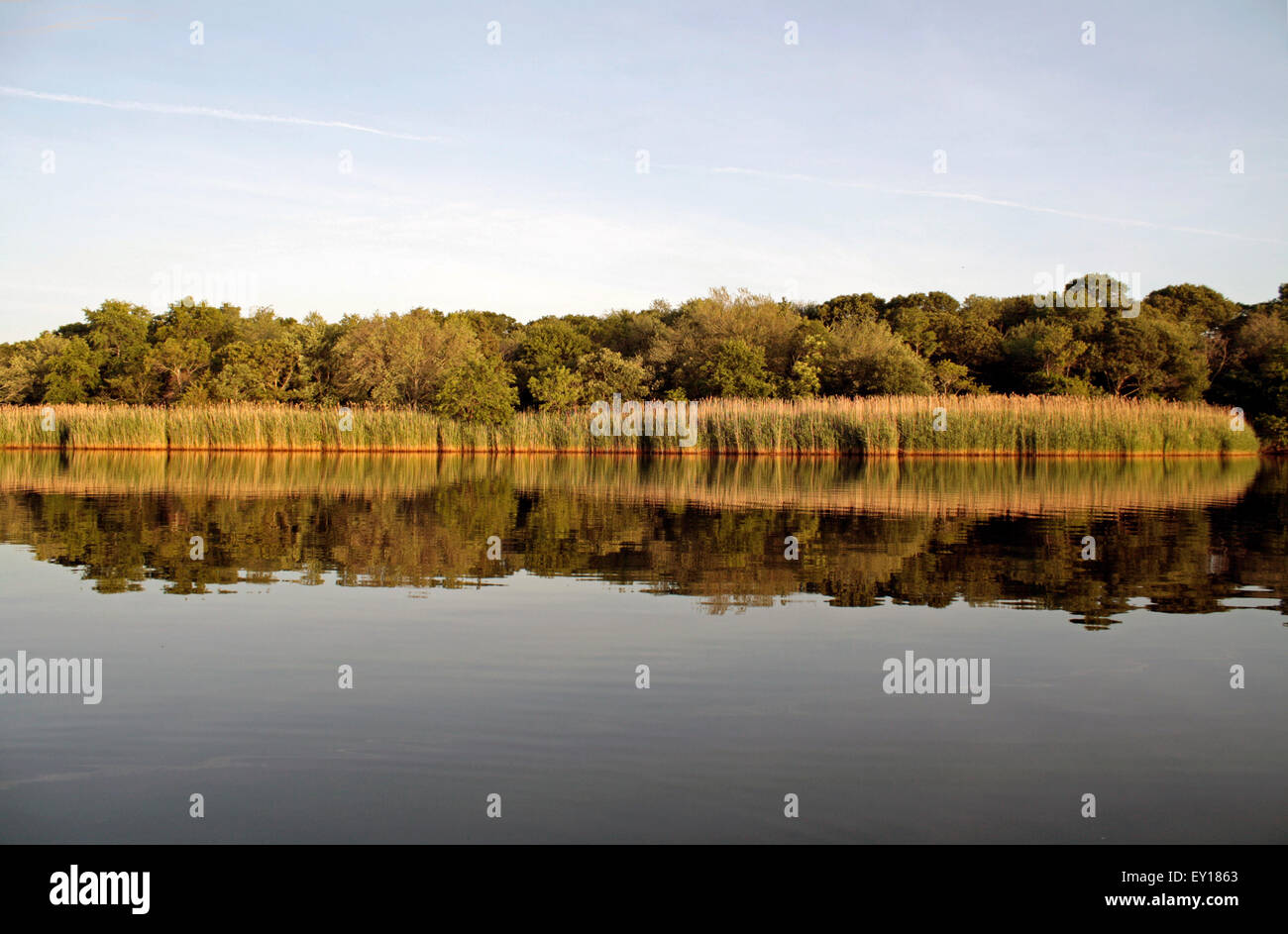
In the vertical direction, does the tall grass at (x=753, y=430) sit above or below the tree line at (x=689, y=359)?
below

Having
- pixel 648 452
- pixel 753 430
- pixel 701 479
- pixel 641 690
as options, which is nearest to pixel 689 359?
pixel 648 452

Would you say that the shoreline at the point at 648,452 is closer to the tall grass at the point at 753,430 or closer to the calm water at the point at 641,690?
the tall grass at the point at 753,430

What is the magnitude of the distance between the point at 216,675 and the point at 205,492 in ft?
47.9

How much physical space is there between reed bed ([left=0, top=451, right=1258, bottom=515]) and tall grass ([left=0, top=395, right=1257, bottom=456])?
1641 millimetres

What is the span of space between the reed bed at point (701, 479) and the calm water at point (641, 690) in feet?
15.6

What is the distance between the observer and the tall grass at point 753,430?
119ft

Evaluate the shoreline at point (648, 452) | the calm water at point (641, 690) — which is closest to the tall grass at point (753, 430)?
the shoreline at point (648, 452)

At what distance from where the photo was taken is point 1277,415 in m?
44.9

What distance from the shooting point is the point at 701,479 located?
25.0 metres

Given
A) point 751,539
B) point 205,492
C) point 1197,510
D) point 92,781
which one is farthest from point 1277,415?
point 92,781

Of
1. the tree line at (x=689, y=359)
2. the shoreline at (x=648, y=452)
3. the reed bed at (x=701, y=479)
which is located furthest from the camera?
the tree line at (x=689, y=359)

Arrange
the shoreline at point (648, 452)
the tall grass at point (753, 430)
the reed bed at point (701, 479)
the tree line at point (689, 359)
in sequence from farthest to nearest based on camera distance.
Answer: the tree line at point (689, 359) → the shoreline at point (648, 452) → the tall grass at point (753, 430) → the reed bed at point (701, 479)

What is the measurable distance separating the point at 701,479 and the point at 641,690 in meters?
19.0

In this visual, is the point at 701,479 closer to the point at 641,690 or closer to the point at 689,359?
the point at 641,690
